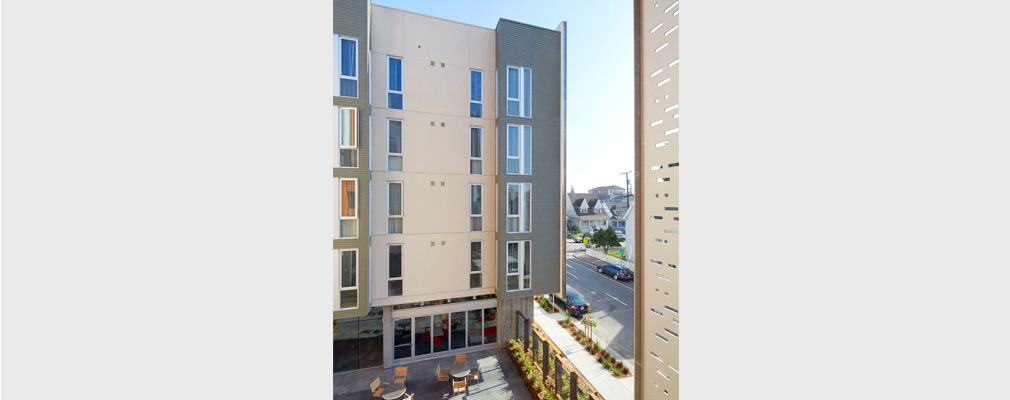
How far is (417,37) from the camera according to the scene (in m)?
5.77

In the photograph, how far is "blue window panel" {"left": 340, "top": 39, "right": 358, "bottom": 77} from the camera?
5.00m

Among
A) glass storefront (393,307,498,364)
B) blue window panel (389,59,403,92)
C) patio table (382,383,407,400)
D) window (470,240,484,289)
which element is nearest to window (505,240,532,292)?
window (470,240,484,289)

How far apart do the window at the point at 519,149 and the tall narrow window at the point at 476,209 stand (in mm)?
715

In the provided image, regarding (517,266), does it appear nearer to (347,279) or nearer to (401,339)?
(401,339)

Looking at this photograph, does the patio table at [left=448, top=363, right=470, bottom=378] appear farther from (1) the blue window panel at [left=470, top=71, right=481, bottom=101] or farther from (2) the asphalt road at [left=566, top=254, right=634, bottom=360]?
(1) the blue window panel at [left=470, top=71, right=481, bottom=101]

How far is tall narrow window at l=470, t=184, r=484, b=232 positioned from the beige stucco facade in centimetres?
8

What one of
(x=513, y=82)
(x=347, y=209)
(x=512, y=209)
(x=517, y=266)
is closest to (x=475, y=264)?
(x=517, y=266)

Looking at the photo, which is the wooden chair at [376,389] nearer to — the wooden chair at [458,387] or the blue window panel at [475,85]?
the wooden chair at [458,387]

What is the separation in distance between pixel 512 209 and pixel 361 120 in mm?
3035

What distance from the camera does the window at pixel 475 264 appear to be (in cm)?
614
